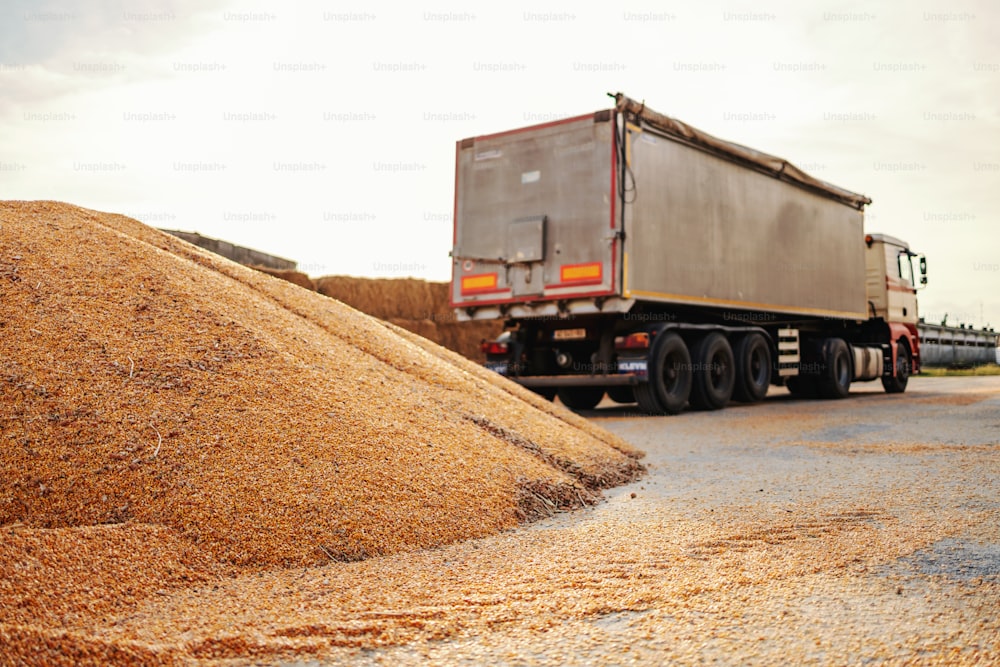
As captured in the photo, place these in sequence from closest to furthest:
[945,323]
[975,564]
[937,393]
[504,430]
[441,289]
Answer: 1. [975,564]
2. [504,430]
3. [937,393]
4. [441,289]
5. [945,323]

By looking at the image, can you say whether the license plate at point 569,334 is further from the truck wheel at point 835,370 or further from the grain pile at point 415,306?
the grain pile at point 415,306

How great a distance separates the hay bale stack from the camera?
3705 mm

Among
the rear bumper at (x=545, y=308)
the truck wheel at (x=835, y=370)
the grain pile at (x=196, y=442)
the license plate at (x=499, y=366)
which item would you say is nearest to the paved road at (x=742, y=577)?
the grain pile at (x=196, y=442)

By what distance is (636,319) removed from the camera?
38.5 ft

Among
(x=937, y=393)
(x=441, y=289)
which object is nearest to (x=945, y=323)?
(x=937, y=393)

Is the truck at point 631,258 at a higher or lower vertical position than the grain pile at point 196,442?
higher

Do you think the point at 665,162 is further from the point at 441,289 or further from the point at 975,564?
the point at 441,289

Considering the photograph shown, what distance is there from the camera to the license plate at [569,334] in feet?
39.4

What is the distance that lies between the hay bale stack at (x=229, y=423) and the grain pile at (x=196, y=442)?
12 millimetres

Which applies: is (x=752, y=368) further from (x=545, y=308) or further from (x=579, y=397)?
(x=545, y=308)

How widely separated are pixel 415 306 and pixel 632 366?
12.0m

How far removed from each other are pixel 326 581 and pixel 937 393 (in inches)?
627

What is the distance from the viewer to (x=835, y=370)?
1603 centimetres

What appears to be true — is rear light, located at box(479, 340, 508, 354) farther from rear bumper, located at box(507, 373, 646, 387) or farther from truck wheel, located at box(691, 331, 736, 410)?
truck wheel, located at box(691, 331, 736, 410)
